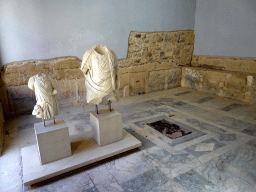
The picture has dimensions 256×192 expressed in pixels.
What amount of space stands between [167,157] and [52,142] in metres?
1.70

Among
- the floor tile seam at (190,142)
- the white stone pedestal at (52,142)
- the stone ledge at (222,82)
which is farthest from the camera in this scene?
the stone ledge at (222,82)

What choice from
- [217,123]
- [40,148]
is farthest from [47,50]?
[217,123]

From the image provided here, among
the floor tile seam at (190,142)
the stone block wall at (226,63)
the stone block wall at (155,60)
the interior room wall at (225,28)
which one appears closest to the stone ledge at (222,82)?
the stone block wall at (226,63)

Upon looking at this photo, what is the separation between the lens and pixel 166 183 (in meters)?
2.44

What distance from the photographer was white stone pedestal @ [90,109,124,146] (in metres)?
2.99

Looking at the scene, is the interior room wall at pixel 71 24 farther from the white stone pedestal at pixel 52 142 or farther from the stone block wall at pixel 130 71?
the white stone pedestal at pixel 52 142

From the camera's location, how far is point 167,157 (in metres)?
2.96

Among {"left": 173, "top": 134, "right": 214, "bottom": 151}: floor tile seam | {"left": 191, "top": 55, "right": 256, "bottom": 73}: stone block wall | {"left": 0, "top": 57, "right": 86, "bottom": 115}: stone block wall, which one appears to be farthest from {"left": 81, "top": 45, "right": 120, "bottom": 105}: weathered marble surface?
{"left": 191, "top": 55, "right": 256, "bottom": 73}: stone block wall

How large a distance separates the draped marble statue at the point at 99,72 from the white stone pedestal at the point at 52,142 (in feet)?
2.08

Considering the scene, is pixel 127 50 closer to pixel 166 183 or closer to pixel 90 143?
pixel 90 143

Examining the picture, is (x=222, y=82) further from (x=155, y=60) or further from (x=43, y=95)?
(x=43, y=95)

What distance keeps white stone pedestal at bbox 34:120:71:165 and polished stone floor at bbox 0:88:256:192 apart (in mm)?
315

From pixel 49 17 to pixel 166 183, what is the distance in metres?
4.17

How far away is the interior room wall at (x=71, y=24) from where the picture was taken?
4.16 m
